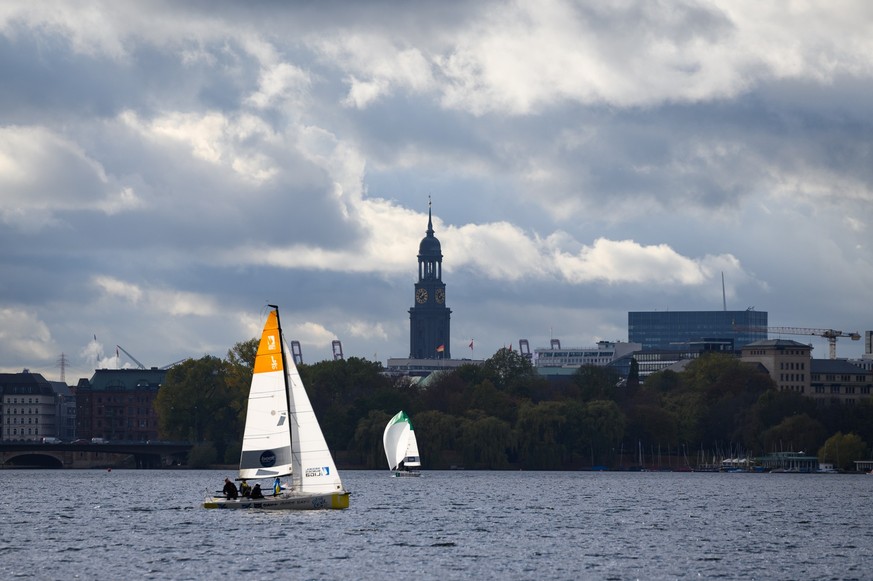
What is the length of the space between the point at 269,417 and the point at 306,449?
271 cm

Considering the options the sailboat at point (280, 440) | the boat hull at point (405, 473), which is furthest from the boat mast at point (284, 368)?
Answer: the boat hull at point (405, 473)

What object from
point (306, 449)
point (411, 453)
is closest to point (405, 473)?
point (411, 453)

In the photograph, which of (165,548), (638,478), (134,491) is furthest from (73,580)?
(638,478)

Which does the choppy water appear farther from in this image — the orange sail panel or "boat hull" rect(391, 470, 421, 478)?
"boat hull" rect(391, 470, 421, 478)

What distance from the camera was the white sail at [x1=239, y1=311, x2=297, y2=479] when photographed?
96.8m

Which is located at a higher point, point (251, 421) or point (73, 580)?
point (251, 421)

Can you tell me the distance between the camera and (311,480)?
98.4 m

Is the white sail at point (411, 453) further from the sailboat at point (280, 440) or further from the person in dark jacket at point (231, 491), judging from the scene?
the sailboat at point (280, 440)

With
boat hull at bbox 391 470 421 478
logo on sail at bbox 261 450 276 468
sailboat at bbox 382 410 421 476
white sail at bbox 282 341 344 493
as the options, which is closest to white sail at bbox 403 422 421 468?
sailboat at bbox 382 410 421 476

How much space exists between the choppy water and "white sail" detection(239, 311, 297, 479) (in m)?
3.17

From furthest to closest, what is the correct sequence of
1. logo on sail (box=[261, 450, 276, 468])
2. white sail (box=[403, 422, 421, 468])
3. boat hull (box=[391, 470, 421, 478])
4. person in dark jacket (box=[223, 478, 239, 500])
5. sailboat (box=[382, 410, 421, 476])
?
sailboat (box=[382, 410, 421, 476]), white sail (box=[403, 422, 421, 468]), boat hull (box=[391, 470, 421, 478]), person in dark jacket (box=[223, 478, 239, 500]), logo on sail (box=[261, 450, 276, 468])

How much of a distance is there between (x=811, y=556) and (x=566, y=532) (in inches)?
669

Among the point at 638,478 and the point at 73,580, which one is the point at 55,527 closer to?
the point at 73,580

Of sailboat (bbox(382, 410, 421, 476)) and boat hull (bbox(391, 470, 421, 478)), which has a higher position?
sailboat (bbox(382, 410, 421, 476))
